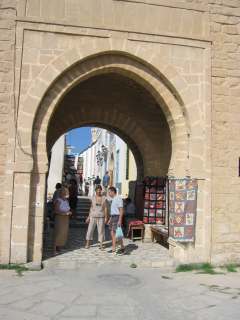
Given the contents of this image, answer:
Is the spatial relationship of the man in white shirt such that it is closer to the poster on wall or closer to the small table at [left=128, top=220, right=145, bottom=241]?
the poster on wall

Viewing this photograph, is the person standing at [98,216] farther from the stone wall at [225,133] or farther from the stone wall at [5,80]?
the stone wall at [225,133]

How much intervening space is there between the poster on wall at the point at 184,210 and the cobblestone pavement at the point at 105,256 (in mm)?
592

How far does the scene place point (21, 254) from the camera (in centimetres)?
660

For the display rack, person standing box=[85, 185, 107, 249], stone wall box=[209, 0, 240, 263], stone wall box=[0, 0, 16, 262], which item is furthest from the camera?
the display rack

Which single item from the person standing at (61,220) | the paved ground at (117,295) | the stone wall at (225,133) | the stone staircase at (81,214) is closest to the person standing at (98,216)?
the person standing at (61,220)

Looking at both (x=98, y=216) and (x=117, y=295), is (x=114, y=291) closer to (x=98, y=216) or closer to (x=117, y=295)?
(x=117, y=295)

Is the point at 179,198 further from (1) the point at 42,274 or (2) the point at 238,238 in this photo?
(1) the point at 42,274

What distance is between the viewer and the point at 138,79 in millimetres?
7691

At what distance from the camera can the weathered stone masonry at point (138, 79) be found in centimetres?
673

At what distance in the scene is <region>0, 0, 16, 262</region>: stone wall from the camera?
6623 mm

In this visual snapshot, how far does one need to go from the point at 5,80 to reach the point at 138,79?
2622 mm

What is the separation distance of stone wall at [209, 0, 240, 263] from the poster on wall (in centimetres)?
43

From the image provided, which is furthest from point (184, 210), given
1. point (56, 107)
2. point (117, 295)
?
point (56, 107)

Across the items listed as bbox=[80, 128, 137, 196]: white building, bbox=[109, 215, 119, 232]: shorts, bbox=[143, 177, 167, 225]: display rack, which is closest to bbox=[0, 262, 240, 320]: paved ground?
bbox=[109, 215, 119, 232]: shorts
